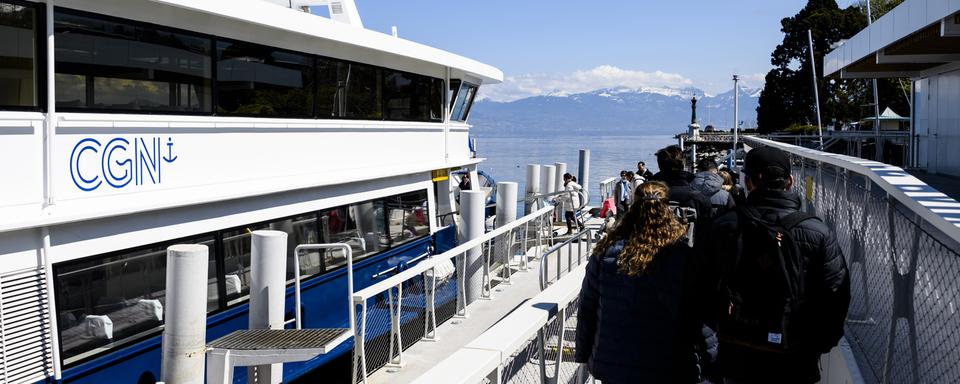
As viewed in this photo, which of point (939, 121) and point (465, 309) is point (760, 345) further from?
point (939, 121)

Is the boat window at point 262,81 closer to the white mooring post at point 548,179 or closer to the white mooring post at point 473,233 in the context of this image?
the white mooring post at point 473,233

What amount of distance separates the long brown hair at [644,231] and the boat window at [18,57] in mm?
4260

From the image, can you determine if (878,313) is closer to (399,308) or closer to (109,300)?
(399,308)

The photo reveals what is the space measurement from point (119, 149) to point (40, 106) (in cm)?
75

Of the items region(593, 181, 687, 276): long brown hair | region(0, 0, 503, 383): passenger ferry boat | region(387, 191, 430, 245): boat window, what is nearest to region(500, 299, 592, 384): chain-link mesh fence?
region(593, 181, 687, 276): long brown hair

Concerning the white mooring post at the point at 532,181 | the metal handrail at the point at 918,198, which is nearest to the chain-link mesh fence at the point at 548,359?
the metal handrail at the point at 918,198

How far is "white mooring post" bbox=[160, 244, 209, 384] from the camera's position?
5719mm

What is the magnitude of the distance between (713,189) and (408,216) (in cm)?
564

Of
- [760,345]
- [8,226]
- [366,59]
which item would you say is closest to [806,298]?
[760,345]

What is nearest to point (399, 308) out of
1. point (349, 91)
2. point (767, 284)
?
point (349, 91)

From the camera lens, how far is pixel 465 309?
33.5 ft

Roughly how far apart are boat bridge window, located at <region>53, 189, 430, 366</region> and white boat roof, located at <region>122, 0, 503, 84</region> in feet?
6.42

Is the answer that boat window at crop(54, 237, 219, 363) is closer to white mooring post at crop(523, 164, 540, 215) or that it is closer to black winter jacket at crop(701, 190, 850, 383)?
black winter jacket at crop(701, 190, 850, 383)

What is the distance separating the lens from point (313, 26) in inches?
340
